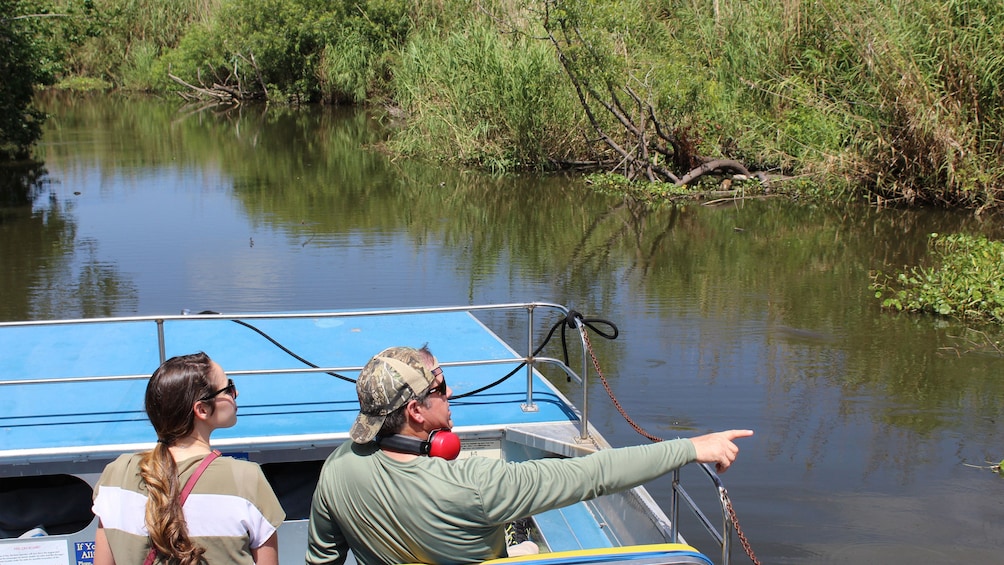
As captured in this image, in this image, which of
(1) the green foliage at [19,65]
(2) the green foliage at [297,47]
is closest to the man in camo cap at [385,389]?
(1) the green foliage at [19,65]

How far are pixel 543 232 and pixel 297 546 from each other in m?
10.8

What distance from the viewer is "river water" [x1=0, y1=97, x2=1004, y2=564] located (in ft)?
22.7

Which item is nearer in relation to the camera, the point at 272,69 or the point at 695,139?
the point at 695,139

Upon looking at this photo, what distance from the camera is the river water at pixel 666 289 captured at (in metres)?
6.92

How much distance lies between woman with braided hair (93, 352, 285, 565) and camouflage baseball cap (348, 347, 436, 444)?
37 cm

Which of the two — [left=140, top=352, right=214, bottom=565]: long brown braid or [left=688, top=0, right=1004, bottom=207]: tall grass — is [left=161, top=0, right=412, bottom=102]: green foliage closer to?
[left=688, top=0, right=1004, bottom=207]: tall grass

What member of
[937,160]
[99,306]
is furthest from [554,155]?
[99,306]

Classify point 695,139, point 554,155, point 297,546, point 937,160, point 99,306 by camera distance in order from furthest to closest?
point 554,155
point 695,139
point 937,160
point 99,306
point 297,546

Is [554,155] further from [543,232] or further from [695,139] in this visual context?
[543,232]

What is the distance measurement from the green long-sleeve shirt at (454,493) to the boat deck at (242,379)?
2249mm

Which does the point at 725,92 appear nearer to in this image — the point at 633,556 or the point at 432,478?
the point at 633,556

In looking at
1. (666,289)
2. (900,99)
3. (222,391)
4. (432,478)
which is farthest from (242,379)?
(900,99)

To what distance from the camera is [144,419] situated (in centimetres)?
545

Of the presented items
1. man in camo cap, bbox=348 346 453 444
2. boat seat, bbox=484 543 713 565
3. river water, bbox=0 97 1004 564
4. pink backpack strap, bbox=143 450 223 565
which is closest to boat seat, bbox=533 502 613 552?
river water, bbox=0 97 1004 564
